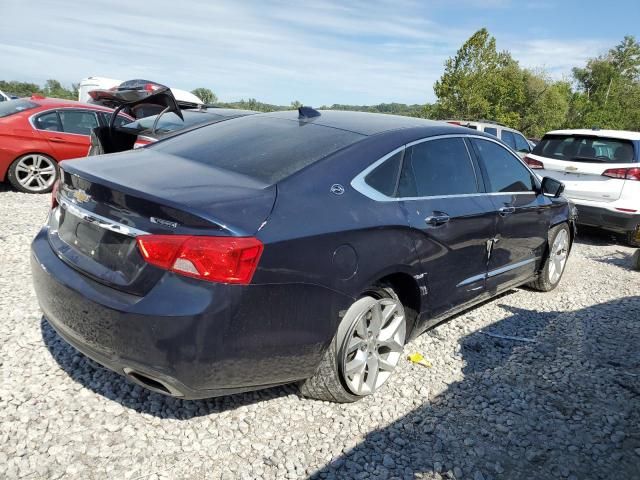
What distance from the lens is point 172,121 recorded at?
6461 mm

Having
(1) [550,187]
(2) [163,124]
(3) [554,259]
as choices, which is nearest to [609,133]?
(3) [554,259]

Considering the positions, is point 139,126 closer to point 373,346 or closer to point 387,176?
point 387,176

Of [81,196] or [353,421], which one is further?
[353,421]

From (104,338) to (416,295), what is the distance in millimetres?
1799

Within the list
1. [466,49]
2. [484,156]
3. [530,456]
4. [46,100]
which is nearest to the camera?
[530,456]

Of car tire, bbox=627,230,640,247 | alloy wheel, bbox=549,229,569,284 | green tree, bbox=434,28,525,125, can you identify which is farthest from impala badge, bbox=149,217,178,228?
green tree, bbox=434,28,525,125

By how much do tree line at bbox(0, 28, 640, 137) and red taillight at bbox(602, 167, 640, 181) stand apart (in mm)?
8429

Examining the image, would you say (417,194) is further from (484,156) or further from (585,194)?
(585,194)

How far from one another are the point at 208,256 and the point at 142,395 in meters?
1.20

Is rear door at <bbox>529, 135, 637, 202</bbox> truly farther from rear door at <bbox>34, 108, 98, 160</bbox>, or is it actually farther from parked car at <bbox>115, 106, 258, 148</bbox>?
rear door at <bbox>34, 108, 98, 160</bbox>

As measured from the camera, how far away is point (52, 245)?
2803mm

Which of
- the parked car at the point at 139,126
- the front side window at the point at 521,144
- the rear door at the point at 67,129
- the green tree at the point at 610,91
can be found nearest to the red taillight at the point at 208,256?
the parked car at the point at 139,126

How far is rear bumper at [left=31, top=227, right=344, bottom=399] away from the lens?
7.11 feet

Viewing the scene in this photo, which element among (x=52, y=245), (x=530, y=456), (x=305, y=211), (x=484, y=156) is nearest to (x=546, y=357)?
(x=530, y=456)
